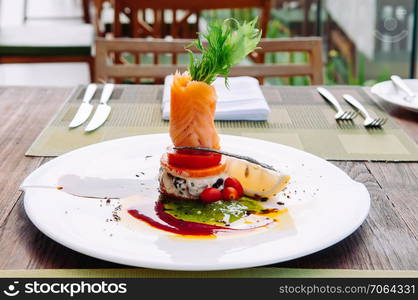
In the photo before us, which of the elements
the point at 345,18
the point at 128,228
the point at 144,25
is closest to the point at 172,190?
the point at 128,228

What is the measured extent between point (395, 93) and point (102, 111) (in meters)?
0.71

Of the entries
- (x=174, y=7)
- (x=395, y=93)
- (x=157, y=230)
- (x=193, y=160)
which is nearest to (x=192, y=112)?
(x=193, y=160)

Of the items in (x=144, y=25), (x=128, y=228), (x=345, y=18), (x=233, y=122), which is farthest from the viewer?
(x=345, y=18)

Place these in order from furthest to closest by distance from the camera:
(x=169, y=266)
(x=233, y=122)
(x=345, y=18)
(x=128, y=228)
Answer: (x=345, y=18), (x=233, y=122), (x=128, y=228), (x=169, y=266)

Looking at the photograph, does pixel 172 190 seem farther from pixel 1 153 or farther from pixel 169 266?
pixel 1 153

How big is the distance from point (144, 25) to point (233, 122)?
1670 millimetres

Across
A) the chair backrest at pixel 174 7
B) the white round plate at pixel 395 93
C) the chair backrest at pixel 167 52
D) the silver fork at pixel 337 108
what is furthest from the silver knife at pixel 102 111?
the chair backrest at pixel 174 7

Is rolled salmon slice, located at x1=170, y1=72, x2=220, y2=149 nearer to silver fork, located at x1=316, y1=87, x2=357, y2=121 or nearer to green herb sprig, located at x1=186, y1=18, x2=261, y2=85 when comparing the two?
green herb sprig, located at x1=186, y1=18, x2=261, y2=85

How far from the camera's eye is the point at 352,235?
824 mm

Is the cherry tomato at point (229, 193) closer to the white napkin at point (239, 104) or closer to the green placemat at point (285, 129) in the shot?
A: the green placemat at point (285, 129)

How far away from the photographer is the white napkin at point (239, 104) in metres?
1.34

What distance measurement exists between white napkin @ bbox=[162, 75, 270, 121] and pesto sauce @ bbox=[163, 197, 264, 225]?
47 centimetres

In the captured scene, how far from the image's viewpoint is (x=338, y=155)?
1.14 metres

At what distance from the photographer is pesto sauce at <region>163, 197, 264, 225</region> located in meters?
0.83
